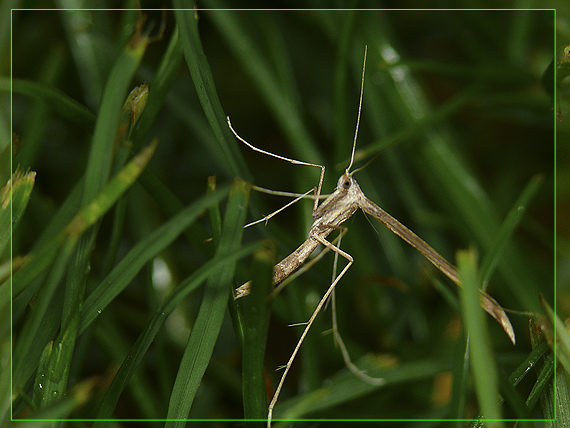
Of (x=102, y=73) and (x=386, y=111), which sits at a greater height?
(x=102, y=73)

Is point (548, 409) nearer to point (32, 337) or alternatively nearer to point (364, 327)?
point (364, 327)

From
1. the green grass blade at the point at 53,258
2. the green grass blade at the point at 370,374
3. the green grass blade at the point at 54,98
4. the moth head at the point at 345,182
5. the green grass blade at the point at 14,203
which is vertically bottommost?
the green grass blade at the point at 370,374

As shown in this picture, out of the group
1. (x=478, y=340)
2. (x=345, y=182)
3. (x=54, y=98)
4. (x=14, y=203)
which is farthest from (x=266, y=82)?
(x=478, y=340)

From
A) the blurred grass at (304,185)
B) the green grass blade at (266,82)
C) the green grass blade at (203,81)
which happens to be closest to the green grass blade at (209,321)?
the blurred grass at (304,185)

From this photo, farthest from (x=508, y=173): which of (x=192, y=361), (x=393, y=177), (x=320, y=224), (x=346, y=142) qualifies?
(x=192, y=361)

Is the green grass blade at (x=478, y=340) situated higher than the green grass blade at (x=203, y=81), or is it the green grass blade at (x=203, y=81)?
the green grass blade at (x=203, y=81)

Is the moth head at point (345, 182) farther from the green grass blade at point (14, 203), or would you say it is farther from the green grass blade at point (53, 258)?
the green grass blade at point (14, 203)

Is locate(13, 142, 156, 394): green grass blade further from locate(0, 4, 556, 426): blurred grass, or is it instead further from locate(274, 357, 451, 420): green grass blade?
locate(274, 357, 451, 420): green grass blade

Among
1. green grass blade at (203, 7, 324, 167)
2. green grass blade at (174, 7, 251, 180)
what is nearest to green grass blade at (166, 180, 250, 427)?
green grass blade at (174, 7, 251, 180)
